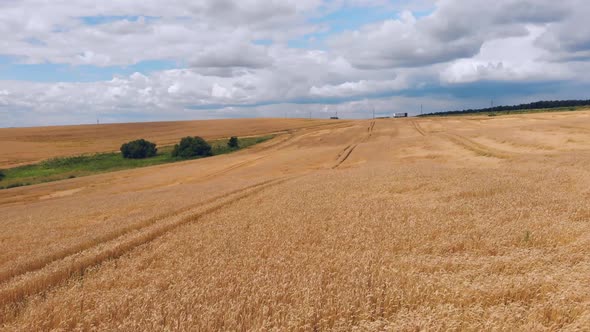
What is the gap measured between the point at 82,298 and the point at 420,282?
4.77 metres

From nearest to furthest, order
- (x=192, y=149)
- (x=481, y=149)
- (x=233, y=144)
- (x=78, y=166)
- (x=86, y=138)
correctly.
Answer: (x=481, y=149) → (x=78, y=166) → (x=192, y=149) → (x=233, y=144) → (x=86, y=138)

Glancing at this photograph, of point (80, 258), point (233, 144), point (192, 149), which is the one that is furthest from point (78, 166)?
point (80, 258)

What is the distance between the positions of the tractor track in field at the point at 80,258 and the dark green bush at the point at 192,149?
47979 mm

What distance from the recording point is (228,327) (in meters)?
5.02

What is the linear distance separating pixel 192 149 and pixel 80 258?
54.4 m

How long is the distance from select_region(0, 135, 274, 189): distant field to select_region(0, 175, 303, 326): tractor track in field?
1644 inches

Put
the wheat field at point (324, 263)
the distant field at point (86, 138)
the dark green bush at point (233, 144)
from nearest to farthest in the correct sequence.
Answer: the wheat field at point (324, 263), the dark green bush at point (233, 144), the distant field at point (86, 138)

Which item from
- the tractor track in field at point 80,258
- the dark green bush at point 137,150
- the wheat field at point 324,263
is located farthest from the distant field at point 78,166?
the tractor track in field at point 80,258

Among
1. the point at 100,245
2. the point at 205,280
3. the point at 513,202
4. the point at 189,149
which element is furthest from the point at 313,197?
the point at 189,149

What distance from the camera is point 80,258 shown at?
9461 millimetres

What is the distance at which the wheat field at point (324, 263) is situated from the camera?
5.29 metres

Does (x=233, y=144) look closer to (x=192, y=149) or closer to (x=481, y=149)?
(x=192, y=149)

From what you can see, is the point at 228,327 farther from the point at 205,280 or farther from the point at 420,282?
the point at 420,282

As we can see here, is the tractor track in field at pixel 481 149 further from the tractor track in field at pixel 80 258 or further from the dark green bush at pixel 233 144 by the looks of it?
the dark green bush at pixel 233 144
